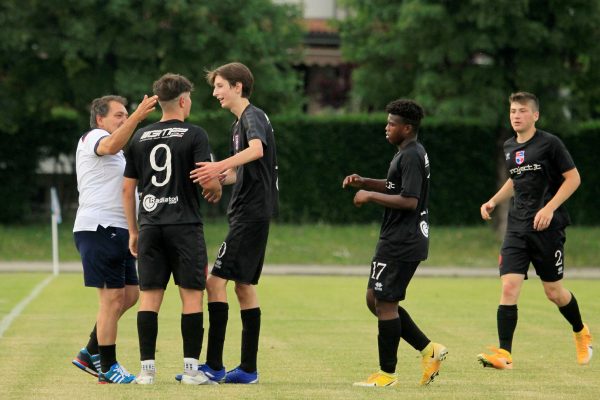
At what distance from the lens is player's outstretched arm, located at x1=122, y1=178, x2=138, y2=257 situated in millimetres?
8586

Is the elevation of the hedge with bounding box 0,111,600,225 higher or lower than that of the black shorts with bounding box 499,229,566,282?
lower

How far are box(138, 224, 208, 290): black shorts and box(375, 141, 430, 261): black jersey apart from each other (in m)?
1.23

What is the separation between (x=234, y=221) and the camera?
873cm

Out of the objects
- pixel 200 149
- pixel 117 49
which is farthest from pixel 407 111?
pixel 117 49

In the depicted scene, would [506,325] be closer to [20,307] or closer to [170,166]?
[170,166]

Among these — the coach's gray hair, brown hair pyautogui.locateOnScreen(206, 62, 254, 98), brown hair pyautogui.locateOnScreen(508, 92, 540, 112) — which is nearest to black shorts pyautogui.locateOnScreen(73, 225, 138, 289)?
the coach's gray hair

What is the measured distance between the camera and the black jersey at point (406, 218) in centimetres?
865

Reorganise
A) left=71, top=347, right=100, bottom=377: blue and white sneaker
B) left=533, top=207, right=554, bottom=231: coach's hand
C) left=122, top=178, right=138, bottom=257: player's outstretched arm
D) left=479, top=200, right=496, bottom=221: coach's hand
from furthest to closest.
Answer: left=479, top=200, right=496, bottom=221: coach's hand, left=533, top=207, right=554, bottom=231: coach's hand, left=71, top=347, right=100, bottom=377: blue and white sneaker, left=122, top=178, right=138, bottom=257: player's outstretched arm

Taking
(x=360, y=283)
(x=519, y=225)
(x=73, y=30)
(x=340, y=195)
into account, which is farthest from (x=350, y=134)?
(x=519, y=225)

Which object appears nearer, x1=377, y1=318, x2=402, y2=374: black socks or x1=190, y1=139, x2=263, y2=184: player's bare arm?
x1=190, y1=139, x2=263, y2=184: player's bare arm

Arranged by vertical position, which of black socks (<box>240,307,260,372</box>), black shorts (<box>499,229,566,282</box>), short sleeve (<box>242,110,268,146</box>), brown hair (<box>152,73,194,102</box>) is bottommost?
black socks (<box>240,307,260,372</box>)

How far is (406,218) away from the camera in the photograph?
8.71 metres

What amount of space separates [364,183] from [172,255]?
141 cm

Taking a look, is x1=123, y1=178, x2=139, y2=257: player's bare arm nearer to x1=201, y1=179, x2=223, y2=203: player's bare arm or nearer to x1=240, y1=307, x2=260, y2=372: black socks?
x1=201, y1=179, x2=223, y2=203: player's bare arm
